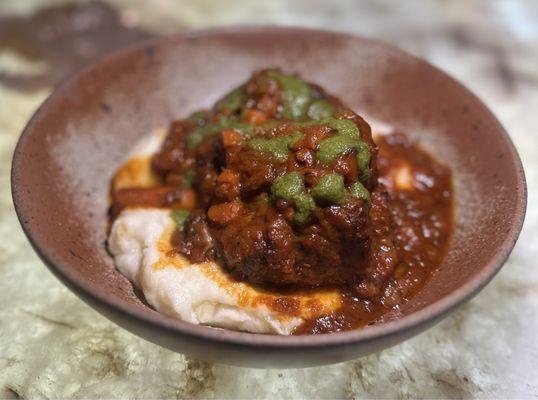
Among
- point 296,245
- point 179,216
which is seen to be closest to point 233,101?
point 179,216

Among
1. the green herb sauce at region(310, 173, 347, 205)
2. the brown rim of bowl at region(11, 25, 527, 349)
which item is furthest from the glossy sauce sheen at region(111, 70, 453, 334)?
the brown rim of bowl at region(11, 25, 527, 349)

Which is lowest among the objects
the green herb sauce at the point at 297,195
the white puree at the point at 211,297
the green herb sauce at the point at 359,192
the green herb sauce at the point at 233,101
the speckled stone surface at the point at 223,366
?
the speckled stone surface at the point at 223,366

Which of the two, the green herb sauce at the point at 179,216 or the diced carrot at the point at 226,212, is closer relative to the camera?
the diced carrot at the point at 226,212

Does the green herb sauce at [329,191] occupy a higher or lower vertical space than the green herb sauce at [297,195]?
higher

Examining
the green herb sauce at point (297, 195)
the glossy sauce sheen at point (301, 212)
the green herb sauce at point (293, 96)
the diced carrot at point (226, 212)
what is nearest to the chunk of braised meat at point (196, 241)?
the glossy sauce sheen at point (301, 212)

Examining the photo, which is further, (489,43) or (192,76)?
(489,43)

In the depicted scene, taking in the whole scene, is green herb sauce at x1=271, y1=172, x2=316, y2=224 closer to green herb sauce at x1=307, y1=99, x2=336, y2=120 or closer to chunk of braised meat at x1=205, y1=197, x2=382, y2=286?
chunk of braised meat at x1=205, y1=197, x2=382, y2=286

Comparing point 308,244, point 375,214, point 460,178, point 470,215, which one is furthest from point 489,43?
point 308,244

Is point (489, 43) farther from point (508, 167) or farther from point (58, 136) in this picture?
point (58, 136)

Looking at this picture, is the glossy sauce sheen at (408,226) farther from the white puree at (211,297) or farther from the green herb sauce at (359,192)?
the green herb sauce at (359,192)
